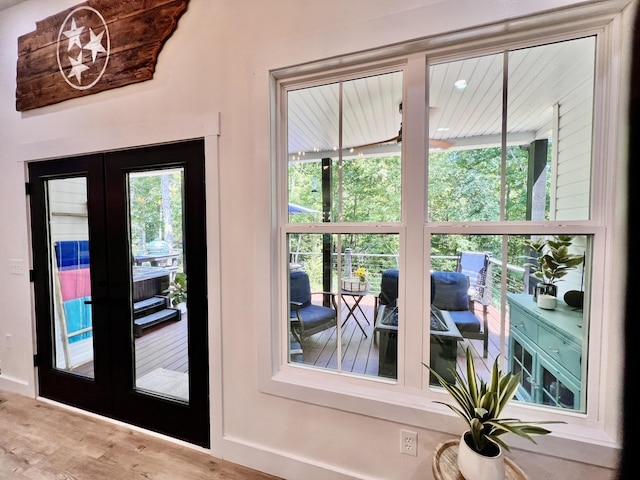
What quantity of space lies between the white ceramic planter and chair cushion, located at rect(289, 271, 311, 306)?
1.03m

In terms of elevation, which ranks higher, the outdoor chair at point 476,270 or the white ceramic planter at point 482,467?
the outdoor chair at point 476,270

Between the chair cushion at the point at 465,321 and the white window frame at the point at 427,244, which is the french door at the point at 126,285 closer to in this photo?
the white window frame at the point at 427,244

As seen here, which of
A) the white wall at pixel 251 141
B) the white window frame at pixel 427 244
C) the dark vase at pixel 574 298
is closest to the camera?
the white window frame at pixel 427 244

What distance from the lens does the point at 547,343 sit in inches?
50.9

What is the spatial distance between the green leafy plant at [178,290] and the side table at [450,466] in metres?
1.72

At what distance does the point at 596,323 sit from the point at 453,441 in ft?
2.71

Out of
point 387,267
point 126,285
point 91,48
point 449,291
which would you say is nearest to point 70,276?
point 126,285

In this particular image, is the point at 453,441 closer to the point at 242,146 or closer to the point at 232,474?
the point at 232,474

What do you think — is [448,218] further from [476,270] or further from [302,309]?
[302,309]

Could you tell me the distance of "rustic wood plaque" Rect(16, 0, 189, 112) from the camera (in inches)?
70.4

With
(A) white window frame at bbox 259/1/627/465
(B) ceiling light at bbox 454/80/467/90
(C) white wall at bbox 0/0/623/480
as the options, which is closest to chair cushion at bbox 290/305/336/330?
(A) white window frame at bbox 259/1/627/465

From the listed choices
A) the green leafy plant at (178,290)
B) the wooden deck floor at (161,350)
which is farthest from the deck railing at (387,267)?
the wooden deck floor at (161,350)

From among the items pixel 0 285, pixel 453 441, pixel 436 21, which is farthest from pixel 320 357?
pixel 0 285

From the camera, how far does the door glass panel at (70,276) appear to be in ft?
7.23
